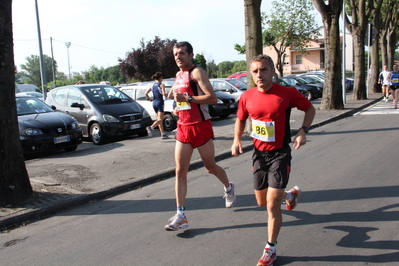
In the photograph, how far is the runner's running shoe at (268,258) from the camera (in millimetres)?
3508

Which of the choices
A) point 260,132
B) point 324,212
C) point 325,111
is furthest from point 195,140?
point 325,111

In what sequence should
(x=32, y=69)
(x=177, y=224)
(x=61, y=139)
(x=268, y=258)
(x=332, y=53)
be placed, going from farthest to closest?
(x=32, y=69) → (x=332, y=53) → (x=61, y=139) → (x=177, y=224) → (x=268, y=258)

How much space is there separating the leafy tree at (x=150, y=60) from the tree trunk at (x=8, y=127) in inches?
1642

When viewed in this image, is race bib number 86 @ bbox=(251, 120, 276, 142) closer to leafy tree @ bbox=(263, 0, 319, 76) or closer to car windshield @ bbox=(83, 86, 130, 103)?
car windshield @ bbox=(83, 86, 130, 103)

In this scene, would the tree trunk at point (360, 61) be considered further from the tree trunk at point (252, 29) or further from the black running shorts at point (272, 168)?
the black running shorts at point (272, 168)

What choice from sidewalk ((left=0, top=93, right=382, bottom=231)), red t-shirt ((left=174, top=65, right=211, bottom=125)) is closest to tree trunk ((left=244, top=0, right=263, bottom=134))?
sidewalk ((left=0, top=93, right=382, bottom=231))

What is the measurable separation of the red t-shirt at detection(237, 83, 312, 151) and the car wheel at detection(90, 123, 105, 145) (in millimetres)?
8162

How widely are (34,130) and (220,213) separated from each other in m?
6.04

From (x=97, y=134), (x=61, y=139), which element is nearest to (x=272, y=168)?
(x=61, y=139)

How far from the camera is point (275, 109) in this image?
12.0ft

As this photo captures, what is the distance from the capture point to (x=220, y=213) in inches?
198

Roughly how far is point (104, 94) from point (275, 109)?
9378 millimetres

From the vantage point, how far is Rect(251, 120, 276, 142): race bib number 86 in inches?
146

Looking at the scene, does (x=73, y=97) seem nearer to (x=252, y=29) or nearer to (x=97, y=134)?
(x=97, y=134)
